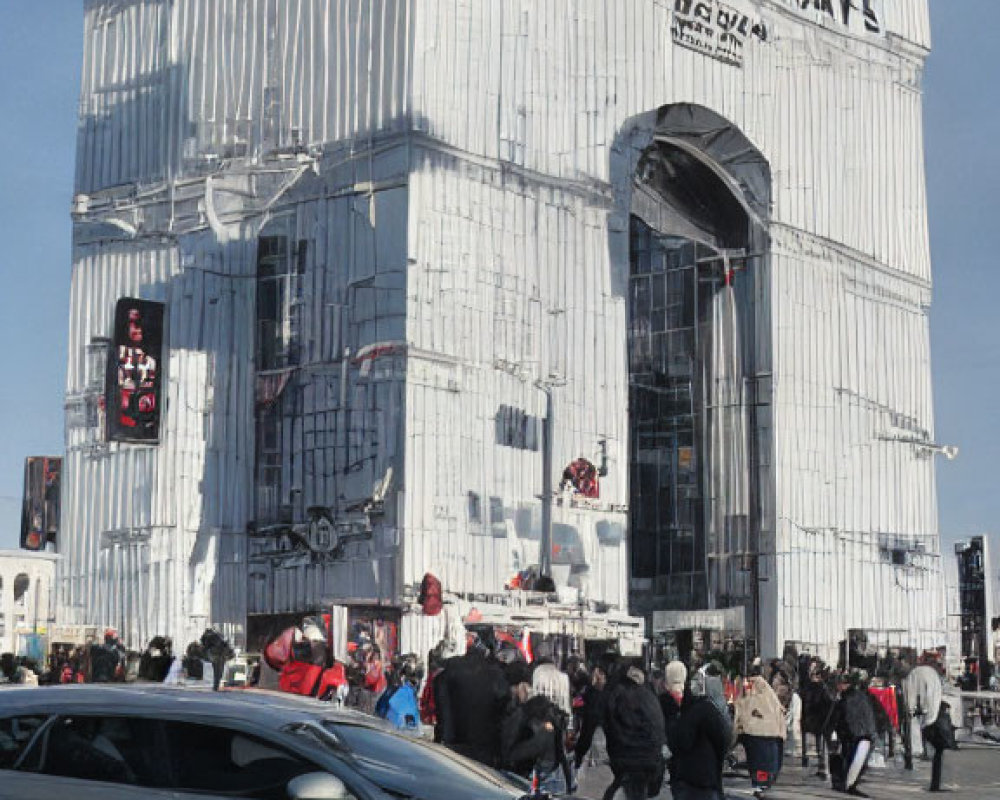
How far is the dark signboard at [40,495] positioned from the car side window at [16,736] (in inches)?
1989

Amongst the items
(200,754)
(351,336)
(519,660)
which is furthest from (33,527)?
(200,754)

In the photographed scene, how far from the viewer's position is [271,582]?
1620 inches

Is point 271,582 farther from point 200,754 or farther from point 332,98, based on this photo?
point 200,754

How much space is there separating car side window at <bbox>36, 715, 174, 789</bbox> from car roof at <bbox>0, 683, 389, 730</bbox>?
0.22 ft

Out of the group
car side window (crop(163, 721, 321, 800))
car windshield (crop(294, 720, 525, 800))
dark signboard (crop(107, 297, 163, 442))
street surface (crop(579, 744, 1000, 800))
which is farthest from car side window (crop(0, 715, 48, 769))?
dark signboard (crop(107, 297, 163, 442))

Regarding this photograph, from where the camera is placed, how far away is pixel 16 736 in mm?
9367

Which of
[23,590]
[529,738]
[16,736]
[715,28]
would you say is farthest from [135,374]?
[16,736]

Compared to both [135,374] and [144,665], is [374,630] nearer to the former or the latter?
[135,374]

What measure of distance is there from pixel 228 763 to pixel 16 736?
1.27 metres

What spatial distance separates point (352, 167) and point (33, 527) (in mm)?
23179

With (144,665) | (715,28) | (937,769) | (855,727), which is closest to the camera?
(144,665)

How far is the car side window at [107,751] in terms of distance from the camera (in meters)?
9.01

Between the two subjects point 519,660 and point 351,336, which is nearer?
point 519,660

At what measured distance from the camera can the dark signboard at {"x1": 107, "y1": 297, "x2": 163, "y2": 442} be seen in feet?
136
